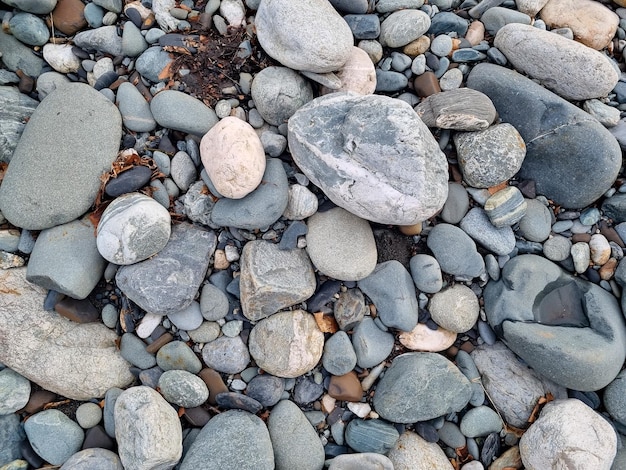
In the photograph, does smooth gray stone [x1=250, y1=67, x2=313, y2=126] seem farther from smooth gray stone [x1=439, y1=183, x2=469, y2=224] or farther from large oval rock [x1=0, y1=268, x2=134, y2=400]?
large oval rock [x1=0, y1=268, x2=134, y2=400]

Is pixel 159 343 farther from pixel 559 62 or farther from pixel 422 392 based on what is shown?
pixel 559 62

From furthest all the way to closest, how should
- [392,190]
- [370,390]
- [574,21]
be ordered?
[574,21], [370,390], [392,190]

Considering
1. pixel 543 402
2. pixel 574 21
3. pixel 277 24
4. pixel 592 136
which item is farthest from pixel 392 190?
pixel 574 21

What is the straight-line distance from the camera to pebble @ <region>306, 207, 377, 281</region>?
8.63 feet

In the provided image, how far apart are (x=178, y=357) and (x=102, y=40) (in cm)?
198

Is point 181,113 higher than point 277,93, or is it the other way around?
point 277,93

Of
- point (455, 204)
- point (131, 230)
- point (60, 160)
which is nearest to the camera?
point (131, 230)

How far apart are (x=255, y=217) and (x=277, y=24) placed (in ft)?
3.53

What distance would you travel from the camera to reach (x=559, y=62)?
277cm

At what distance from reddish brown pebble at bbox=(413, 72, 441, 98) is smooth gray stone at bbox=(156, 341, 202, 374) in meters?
2.13

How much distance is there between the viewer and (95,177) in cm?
263

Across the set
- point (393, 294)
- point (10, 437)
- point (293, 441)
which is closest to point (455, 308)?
point (393, 294)

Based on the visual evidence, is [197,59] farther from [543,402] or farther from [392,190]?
[543,402]

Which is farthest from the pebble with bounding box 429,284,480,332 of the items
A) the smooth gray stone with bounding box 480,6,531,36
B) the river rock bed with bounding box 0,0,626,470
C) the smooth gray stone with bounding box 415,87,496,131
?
the smooth gray stone with bounding box 480,6,531,36
